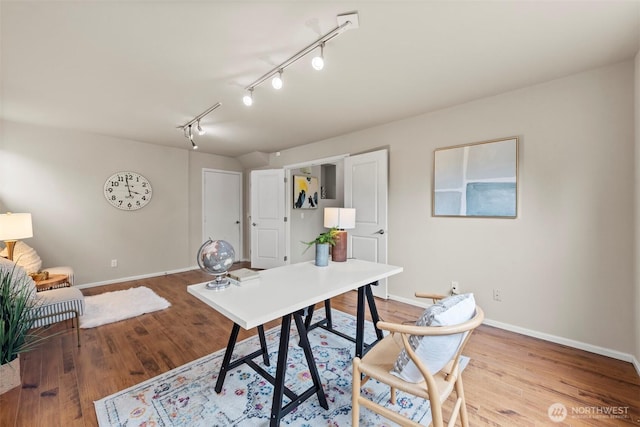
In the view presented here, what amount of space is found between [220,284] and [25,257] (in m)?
3.23

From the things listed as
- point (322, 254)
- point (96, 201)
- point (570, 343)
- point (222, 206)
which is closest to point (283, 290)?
point (322, 254)

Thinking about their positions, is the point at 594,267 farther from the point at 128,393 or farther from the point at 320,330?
the point at 128,393

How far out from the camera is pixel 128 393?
175 cm

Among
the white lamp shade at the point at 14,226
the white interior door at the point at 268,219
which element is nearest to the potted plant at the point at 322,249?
the white interior door at the point at 268,219

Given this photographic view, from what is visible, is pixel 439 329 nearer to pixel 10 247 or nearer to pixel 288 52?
pixel 288 52

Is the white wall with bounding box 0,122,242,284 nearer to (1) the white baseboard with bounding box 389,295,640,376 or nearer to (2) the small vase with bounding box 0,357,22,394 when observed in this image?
(2) the small vase with bounding box 0,357,22,394

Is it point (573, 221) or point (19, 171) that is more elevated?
point (19, 171)

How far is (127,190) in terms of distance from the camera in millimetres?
4344

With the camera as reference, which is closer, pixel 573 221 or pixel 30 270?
pixel 573 221

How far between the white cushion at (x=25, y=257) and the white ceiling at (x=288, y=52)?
1.60 meters

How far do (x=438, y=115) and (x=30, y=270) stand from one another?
5074 millimetres

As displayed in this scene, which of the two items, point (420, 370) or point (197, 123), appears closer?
point (420, 370)

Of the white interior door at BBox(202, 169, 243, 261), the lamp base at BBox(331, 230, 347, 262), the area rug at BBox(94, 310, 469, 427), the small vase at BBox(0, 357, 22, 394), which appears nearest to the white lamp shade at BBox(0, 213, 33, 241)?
the small vase at BBox(0, 357, 22, 394)

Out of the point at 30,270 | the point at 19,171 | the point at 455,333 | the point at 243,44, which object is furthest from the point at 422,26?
the point at 19,171
